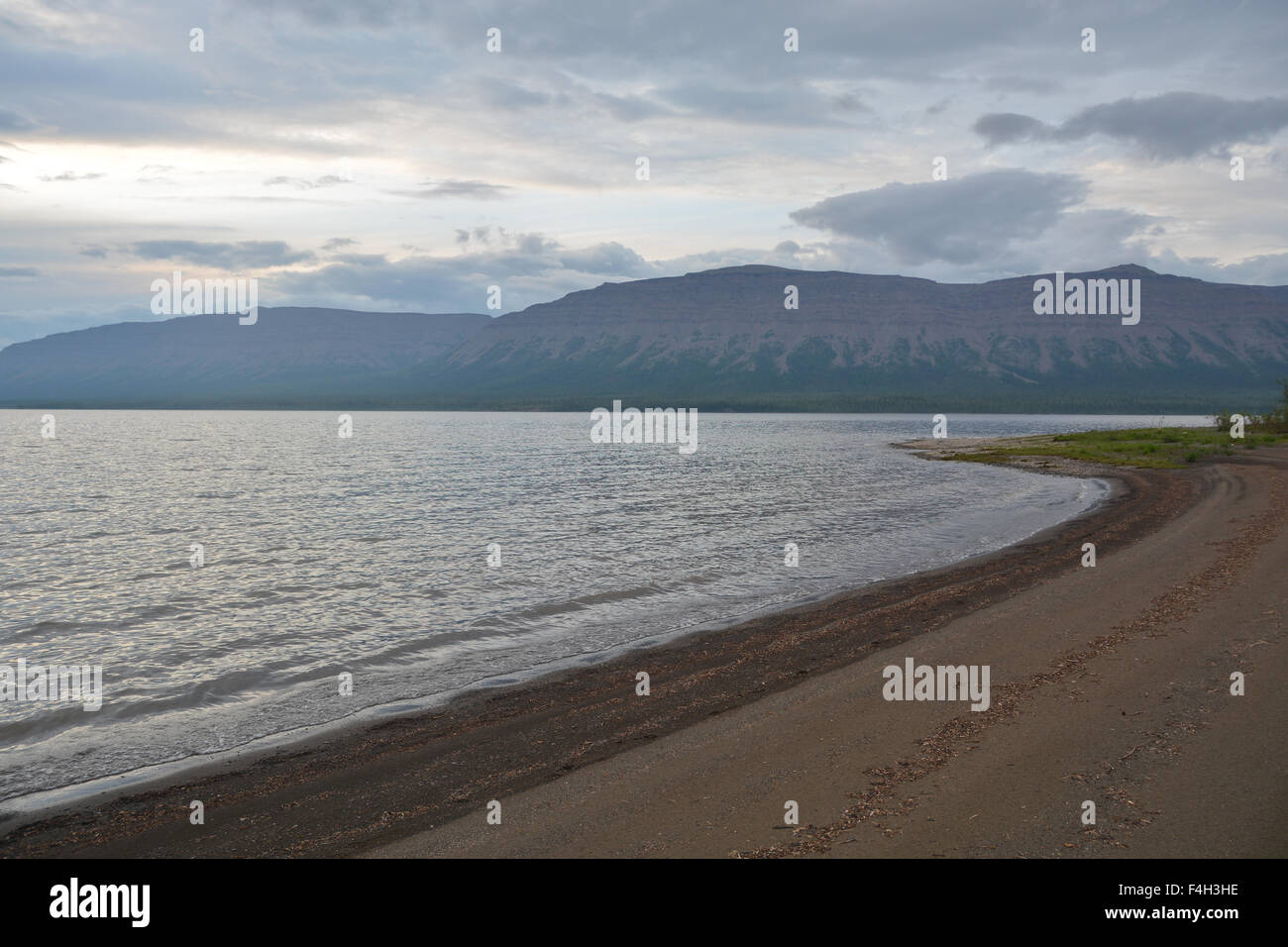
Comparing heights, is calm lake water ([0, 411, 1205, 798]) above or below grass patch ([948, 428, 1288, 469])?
below

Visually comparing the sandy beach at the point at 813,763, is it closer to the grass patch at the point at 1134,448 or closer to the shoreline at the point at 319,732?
the shoreline at the point at 319,732

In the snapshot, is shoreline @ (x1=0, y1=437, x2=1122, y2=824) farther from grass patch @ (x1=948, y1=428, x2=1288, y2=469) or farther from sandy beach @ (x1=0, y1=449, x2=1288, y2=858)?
grass patch @ (x1=948, y1=428, x2=1288, y2=469)

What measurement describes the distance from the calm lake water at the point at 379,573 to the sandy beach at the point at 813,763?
95.0 inches

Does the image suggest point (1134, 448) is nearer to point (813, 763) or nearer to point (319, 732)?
point (813, 763)

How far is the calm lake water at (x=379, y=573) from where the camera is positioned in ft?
49.9

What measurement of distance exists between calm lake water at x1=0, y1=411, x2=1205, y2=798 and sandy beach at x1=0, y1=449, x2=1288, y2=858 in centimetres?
241

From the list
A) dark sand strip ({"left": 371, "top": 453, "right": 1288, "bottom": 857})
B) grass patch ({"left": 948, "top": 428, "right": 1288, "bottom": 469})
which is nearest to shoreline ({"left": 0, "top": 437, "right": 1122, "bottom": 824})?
dark sand strip ({"left": 371, "top": 453, "right": 1288, "bottom": 857})

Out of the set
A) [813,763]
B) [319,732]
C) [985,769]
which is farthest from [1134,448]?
[319,732]

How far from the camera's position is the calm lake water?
1521cm

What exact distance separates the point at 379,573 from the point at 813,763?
2017cm

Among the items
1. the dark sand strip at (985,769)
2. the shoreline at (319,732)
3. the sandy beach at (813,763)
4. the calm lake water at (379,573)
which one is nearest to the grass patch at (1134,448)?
the calm lake water at (379,573)

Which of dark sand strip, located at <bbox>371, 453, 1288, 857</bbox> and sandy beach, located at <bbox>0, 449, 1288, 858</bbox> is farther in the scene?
sandy beach, located at <bbox>0, 449, 1288, 858</bbox>

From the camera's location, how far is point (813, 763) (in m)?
10.4
